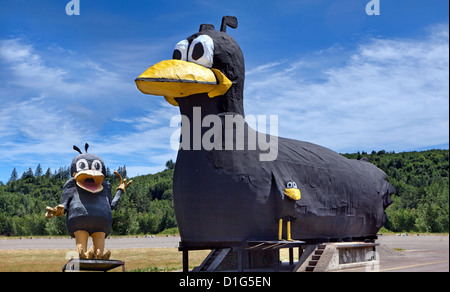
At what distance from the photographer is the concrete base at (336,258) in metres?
12.4

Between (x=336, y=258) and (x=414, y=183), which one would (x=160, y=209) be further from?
(x=336, y=258)

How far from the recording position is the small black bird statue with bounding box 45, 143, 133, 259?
39.8 feet

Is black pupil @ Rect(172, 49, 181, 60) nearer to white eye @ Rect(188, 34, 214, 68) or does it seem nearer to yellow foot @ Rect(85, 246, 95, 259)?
white eye @ Rect(188, 34, 214, 68)

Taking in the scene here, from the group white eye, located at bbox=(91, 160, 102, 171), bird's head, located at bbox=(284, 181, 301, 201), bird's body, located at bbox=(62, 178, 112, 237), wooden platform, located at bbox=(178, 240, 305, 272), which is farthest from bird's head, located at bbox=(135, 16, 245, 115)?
wooden platform, located at bbox=(178, 240, 305, 272)

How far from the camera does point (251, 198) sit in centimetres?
1142

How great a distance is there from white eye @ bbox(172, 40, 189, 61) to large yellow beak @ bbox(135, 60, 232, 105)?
476 mm

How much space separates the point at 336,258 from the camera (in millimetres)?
12859

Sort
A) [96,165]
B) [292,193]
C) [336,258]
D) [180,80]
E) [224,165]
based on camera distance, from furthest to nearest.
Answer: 1. [336,258]
2. [96,165]
3. [292,193]
4. [224,165]
5. [180,80]

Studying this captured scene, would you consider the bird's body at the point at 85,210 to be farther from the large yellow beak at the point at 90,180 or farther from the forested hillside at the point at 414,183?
the forested hillside at the point at 414,183

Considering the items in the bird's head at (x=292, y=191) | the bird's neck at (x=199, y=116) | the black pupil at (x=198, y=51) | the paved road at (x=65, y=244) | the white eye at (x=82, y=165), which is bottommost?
the paved road at (x=65, y=244)

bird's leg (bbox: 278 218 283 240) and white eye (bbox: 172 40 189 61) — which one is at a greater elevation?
white eye (bbox: 172 40 189 61)

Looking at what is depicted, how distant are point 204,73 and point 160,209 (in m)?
26.6

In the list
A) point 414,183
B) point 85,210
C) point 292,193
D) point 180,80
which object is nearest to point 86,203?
point 85,210

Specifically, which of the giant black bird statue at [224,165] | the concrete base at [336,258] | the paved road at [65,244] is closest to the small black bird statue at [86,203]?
the giant black bird statue at [224,165]
